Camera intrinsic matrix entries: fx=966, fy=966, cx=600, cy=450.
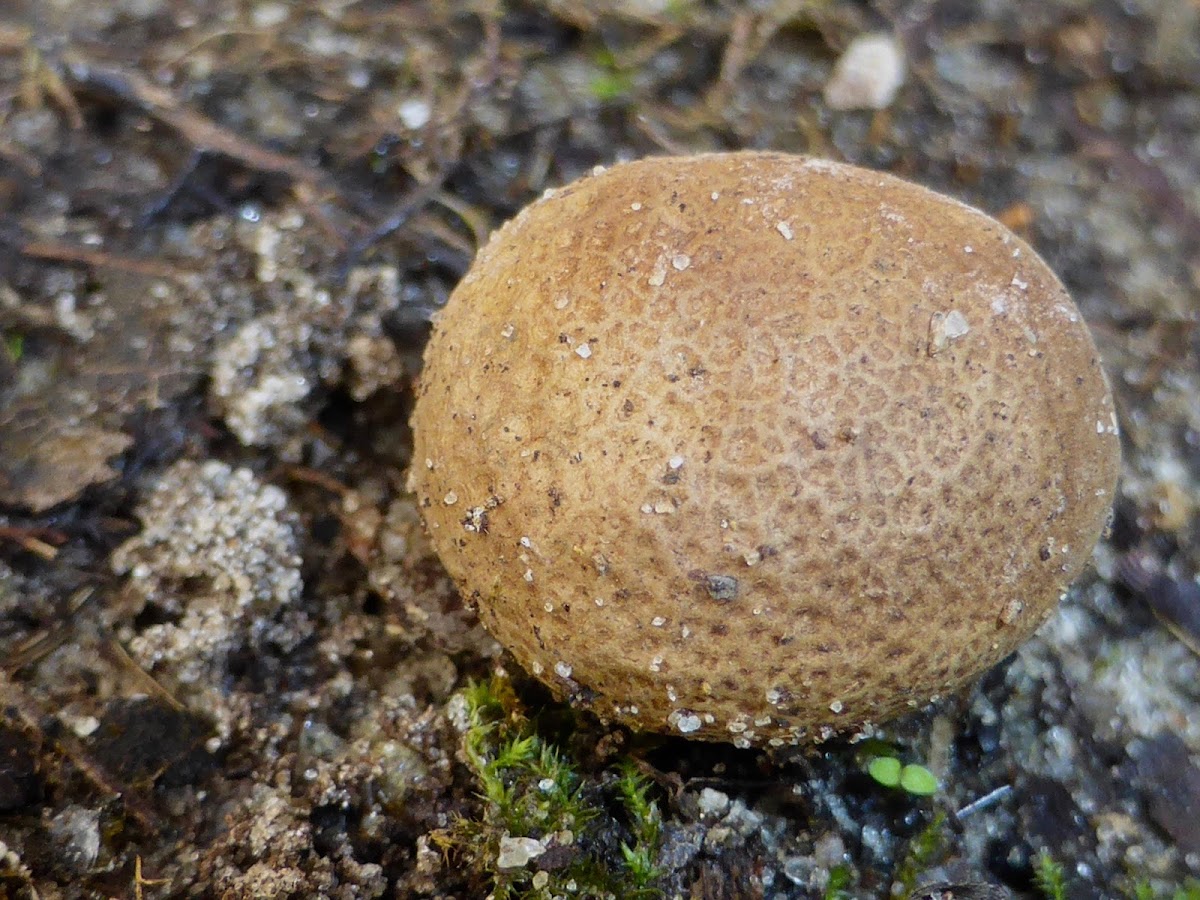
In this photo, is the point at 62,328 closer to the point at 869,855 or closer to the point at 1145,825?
the point at 869,855

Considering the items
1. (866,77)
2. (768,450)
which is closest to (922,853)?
(768,450)

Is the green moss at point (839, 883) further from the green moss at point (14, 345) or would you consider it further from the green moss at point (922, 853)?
the green moss at point (14, 345)

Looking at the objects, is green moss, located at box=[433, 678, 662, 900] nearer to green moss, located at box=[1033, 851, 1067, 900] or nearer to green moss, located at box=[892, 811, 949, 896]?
green moss, located at box=[892, 811, 949, 896]

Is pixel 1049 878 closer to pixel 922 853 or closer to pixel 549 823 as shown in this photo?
pixel 922 853

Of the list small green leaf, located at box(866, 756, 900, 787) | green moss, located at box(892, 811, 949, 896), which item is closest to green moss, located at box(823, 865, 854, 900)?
green moss, located at box(892, 811, 949, 896)

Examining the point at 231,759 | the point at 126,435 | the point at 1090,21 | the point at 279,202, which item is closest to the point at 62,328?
the point at 126,435

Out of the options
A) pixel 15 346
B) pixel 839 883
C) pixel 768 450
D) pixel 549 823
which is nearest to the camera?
pixel 768 450
